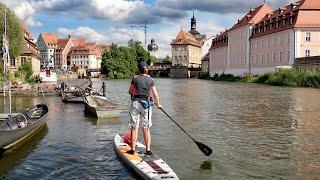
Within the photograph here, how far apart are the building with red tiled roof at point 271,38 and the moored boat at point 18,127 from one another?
185ft

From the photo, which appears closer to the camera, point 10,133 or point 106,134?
point 10,133

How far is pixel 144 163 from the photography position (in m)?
11.5

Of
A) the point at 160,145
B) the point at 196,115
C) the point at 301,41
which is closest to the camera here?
the point at 160,145

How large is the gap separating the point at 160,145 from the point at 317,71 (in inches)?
1921

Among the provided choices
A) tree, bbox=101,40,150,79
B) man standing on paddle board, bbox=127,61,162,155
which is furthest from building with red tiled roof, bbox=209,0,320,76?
man standing on paddle board, bbox=127,61,162,155

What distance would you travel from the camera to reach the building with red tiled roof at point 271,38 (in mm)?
70500

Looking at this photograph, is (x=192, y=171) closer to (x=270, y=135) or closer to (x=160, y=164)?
(x=160, y=164)

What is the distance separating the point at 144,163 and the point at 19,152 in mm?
5510

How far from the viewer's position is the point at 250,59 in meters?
90.4

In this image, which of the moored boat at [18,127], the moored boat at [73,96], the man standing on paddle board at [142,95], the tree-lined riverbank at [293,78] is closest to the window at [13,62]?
the tree-lined riverbank at [293,78]

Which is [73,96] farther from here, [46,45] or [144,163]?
[46,45]

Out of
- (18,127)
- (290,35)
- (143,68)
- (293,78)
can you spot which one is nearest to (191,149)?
(143,68)

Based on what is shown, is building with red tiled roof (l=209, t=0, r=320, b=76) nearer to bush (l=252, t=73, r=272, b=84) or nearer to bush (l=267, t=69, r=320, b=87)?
bush (l=252, t=73, r=272, b=84)

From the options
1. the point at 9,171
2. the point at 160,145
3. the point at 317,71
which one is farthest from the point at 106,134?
the point at 317,71
